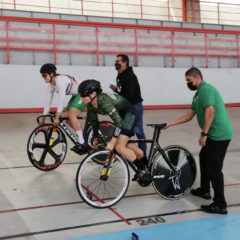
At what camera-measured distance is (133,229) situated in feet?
10.7

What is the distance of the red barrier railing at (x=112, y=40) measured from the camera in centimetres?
1178

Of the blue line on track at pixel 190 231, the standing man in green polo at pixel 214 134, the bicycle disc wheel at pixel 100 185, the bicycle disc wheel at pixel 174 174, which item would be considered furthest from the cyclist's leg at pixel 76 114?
the blue line on track at pixel 190 231

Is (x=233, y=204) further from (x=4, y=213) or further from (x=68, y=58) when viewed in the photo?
(x=68, y=58)

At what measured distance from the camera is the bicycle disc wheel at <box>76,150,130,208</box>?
3756 millimetres

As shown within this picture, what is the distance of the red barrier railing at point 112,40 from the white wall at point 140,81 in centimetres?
59

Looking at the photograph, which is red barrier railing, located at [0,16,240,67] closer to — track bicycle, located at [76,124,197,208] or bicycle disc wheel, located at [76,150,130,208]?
bicycle disc wheel, located at [76,150,130,208]

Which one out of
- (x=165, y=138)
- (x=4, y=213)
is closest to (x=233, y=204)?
(x=4, y=213)

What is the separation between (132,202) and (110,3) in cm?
1400

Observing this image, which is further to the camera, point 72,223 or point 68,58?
point 68,58

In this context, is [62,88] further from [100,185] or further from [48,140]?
[100,185]

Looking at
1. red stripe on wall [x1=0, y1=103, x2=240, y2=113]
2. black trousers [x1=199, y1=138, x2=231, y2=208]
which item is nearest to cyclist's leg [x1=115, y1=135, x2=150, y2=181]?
black trousers [x1=199, y1=138, x2=231, y2=208]

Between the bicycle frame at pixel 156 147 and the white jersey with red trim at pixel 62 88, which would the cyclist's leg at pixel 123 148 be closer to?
the bicycle frame at pixel 156 147

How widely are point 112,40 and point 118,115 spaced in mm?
9594

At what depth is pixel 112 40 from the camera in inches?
516
